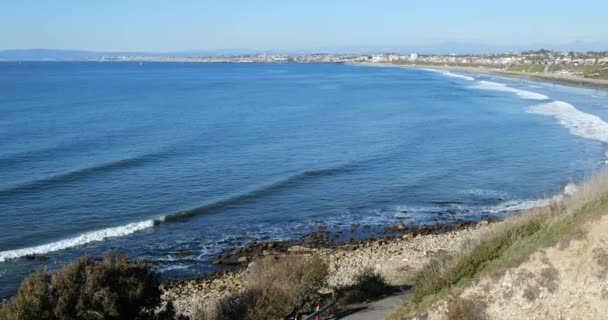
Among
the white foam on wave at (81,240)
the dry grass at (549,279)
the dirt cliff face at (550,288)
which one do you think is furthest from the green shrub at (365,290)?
the white foam on wave at (81,240)

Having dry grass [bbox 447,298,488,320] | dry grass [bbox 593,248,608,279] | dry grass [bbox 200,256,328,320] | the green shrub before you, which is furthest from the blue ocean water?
dry grass [bbox 593,248,608,279]

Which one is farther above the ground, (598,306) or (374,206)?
(598,306)

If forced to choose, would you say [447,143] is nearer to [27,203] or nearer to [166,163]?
[166,163]

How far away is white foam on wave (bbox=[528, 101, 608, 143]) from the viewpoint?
51.3 m

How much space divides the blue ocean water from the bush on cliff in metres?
9.20

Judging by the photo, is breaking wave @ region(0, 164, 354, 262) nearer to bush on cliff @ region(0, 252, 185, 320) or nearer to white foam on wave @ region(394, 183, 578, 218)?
white foam on wave @ region(394, 183, 578, 218)

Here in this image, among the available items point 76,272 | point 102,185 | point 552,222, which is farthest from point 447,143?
point 76,272

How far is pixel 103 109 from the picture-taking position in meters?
69.4

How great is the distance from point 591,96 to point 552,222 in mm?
84765

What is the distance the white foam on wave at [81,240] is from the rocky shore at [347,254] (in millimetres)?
4996

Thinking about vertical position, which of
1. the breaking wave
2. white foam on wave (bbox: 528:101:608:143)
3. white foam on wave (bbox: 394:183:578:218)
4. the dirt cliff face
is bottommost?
white foam on wave (bbox: 528:101:608:143)

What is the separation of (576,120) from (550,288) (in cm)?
5466

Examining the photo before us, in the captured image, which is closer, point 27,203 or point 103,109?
point 27,203

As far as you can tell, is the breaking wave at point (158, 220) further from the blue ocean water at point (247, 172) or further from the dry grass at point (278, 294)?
the dry grass at point (278, 294)
